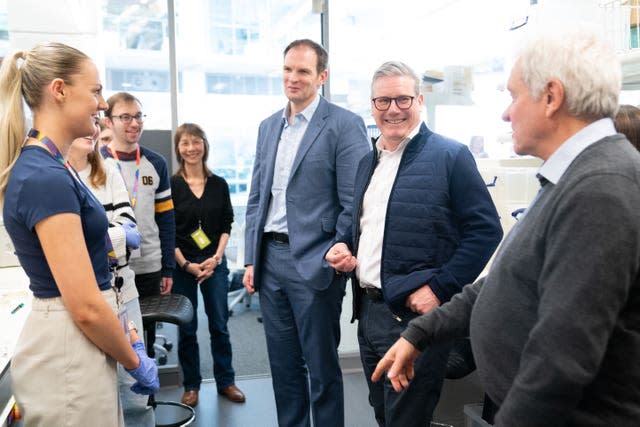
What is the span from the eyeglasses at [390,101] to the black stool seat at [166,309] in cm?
119

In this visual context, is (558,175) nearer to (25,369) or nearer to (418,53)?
(25,369)

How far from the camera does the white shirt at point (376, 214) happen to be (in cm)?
172

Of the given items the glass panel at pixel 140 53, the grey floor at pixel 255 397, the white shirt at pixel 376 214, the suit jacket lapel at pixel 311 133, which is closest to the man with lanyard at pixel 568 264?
the white shirt at pixel 376 214

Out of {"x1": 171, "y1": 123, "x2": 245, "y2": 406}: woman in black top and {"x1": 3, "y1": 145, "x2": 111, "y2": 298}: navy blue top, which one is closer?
{"x1": 3, "y1": 145, "x2": 111, "y2": 298}: navy blue top

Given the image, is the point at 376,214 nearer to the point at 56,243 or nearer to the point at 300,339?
the point at 300,339

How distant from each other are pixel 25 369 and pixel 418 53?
10.8 ft

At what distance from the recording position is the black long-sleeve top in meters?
2.87

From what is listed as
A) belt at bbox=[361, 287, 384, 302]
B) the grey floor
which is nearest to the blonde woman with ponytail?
belt at bbox=[361, 287, 384, 302]

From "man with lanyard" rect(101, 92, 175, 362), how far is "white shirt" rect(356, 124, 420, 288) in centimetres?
120

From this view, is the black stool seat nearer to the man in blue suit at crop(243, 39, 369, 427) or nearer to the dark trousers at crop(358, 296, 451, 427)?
the man in blue suit at crop(243, 39, 369, 427)

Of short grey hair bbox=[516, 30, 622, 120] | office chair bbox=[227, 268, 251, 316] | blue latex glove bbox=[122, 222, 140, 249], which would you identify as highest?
short grey hair bbox=[516, 30, 622, 120]

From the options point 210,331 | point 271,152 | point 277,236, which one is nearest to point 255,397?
point 210,331

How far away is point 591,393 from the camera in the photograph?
872 mm

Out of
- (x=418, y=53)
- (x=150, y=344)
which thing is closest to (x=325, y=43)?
(x=418, y=53)
